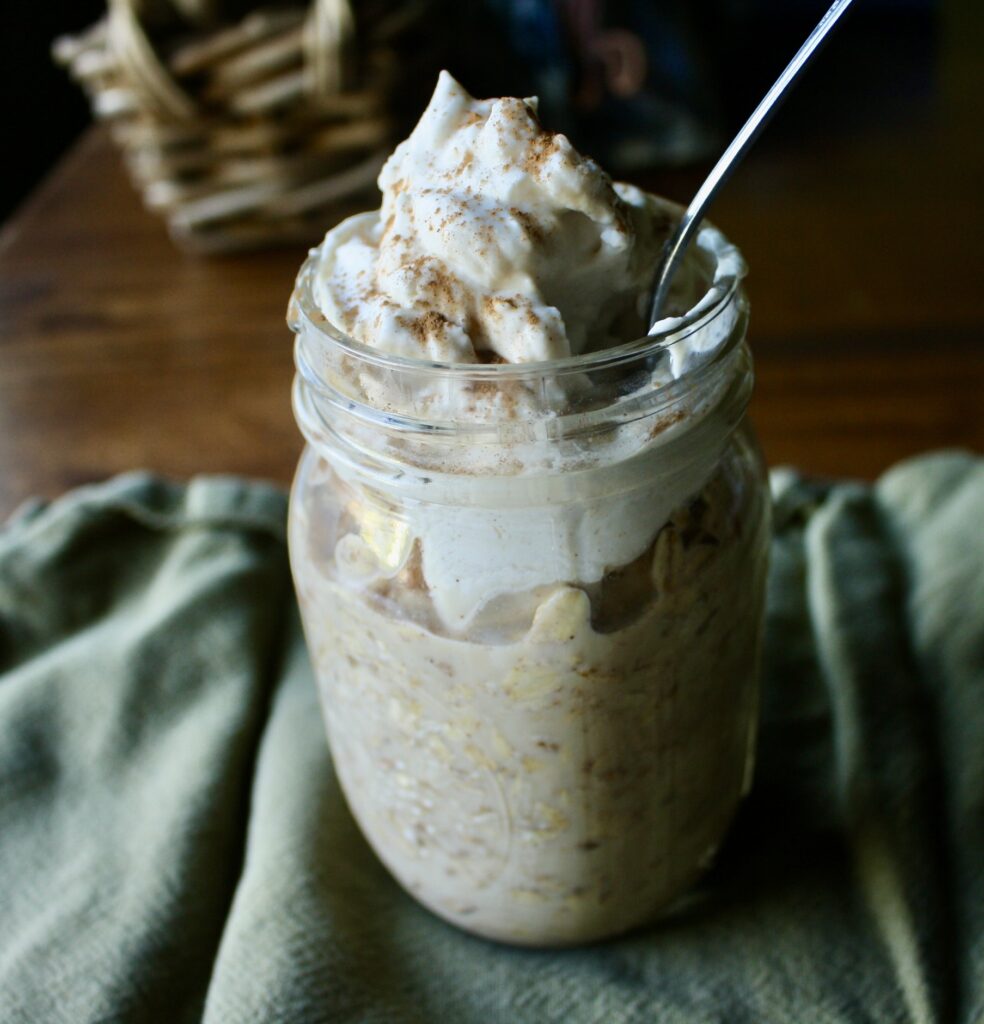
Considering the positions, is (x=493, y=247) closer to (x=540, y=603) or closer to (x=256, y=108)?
(x=540, y=603)

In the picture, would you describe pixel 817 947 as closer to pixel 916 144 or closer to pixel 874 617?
pixel 874 617

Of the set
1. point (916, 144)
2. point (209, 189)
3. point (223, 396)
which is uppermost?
point (209, 189)

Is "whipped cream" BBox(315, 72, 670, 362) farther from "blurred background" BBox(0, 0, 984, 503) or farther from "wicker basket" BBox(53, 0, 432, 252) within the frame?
"wicker basket" BBox(53, 0, 432, 252)

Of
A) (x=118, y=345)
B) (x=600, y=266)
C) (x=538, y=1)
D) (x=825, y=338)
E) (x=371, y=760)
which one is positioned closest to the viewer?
(x=600, y=266)

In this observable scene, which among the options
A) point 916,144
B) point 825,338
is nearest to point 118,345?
point 825,338

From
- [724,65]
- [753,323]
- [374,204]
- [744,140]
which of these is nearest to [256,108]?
[374,204]

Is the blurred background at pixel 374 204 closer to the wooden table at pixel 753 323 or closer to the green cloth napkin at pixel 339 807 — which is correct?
the wooden table at pixel 753 323
